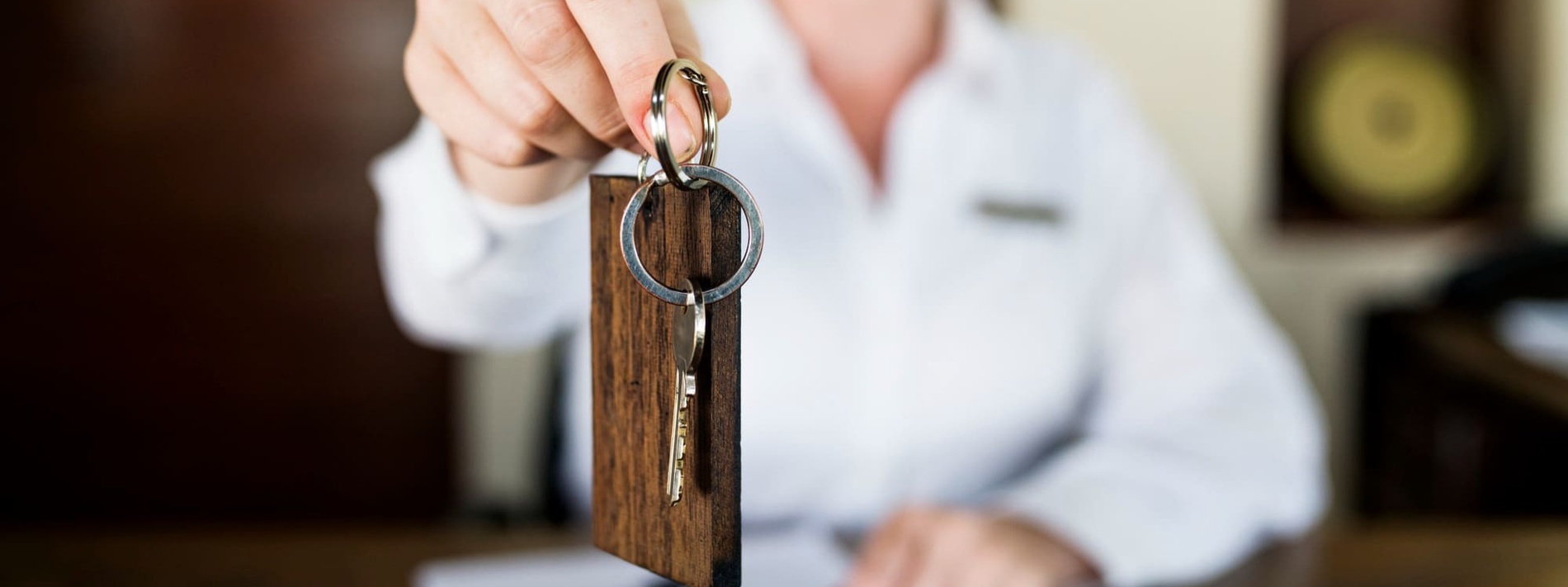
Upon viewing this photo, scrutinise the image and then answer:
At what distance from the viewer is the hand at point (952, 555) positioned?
0.78 meters

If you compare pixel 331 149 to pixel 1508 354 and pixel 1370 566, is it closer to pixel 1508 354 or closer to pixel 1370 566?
pixel 1370 566

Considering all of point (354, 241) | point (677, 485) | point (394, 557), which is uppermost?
point (354, 241)

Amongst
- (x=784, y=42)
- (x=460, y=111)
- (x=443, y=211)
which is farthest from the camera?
(x=784, y=42)

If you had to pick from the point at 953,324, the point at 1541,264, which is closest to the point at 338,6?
the point at 953,324

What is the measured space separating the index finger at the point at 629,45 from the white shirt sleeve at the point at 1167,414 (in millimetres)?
617

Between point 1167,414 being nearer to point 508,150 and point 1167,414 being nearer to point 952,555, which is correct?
point 952,555

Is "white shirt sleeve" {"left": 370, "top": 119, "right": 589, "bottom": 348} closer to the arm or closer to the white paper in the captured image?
the white paper

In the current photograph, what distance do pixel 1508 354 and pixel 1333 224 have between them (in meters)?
0.70

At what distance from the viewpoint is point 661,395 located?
357 mm

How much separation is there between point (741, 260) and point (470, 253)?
0.38 metres

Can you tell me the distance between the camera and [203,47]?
2088 mm

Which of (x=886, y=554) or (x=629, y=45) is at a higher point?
(x=629, y=45)

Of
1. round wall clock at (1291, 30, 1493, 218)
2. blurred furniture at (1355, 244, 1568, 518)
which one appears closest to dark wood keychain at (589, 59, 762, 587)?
blurred furniture at (1355, 244, 1568, 518)

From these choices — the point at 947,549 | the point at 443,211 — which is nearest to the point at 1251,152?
the point at 947,549
